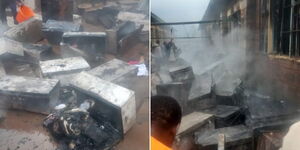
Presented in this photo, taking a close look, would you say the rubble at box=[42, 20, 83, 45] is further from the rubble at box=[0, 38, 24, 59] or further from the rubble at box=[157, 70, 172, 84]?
the rubble at box=[157, 70, 172, 84]

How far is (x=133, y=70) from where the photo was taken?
1.64 metres

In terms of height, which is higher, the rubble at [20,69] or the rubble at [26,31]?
the rubble at [26,31]

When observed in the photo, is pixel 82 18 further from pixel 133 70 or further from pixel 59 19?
pixel 133 70

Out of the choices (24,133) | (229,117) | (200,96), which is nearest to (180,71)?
(200,96)

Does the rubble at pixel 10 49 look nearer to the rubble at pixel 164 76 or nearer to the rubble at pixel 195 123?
the rubble at pixel 164 76

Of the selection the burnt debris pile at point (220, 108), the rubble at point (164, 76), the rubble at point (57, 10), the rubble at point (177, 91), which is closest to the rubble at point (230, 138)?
the burnt debris pile at point (220, 108)

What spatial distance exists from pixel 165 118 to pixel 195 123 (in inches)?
52.1

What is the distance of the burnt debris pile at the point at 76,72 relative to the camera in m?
1.52

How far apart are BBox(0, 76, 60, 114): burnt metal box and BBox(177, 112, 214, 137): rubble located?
118 centimetres

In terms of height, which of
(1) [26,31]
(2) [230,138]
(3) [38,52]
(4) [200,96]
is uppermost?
(1) [26,31]

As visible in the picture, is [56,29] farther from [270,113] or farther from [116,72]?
[270,113]

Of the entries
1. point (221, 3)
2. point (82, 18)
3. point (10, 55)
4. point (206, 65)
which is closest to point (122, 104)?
point (82, 18)

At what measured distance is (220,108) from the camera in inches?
111

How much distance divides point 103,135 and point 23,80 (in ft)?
1.49
